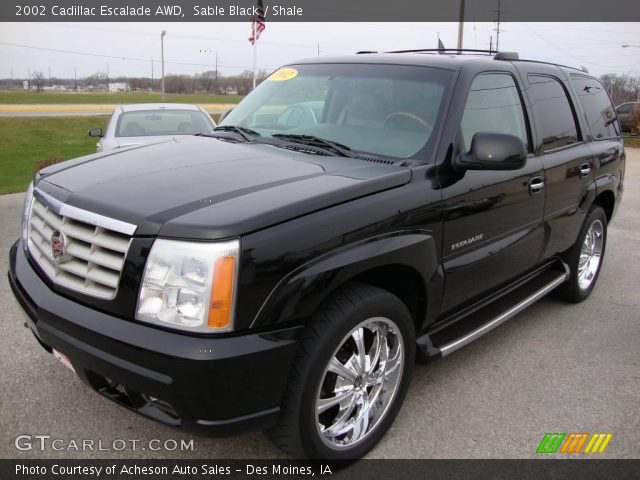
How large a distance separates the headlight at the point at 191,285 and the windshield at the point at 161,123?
7192 millimetres

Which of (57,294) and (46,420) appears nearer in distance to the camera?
(57,294)

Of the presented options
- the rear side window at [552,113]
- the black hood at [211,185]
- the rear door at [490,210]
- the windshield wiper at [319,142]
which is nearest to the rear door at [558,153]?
the rear side window at [552,113]

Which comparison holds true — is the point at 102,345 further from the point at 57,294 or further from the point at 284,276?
the point at 284,276

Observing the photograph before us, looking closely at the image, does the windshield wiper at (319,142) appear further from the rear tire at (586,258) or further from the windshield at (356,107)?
the rear tire at (586,258)

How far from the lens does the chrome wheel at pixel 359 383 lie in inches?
102

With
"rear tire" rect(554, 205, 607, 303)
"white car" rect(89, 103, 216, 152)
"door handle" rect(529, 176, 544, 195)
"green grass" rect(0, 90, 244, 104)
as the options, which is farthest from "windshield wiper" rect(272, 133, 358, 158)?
"green grass" rect(0, 90, 244, 104)

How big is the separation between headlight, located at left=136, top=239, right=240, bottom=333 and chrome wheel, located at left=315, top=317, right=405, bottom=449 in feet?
2.02

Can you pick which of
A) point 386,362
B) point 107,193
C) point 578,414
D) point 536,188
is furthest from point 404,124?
point 578,414

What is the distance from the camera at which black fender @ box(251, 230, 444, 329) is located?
2.23 meters

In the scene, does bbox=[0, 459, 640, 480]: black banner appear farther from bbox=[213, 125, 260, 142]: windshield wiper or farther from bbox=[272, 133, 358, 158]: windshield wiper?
bbox=[213, 125, 260, 142]: windshield wiper

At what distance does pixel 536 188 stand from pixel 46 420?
3.27 metres

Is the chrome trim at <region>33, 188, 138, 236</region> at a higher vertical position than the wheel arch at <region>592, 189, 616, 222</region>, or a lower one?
higher

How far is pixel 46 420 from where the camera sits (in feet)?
9.87

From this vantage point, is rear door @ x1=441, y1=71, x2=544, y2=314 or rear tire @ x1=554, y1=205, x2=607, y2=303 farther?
rear tire @ x1=554, y1=205, x2=607, y2=303
